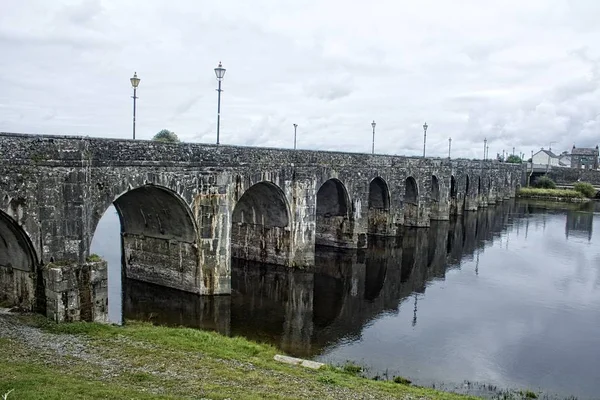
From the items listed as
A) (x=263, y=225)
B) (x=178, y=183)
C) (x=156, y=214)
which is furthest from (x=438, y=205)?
(x=178, y=183)

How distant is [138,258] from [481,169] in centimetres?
5771

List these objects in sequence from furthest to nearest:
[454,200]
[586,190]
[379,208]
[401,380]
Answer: [586,190] → [454,200] → [379,208] → [401,380]

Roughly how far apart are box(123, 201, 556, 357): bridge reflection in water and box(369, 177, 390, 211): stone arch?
10.0 feet

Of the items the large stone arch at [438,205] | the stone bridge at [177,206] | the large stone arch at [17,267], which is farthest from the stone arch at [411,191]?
the large stone arch at [17,267]

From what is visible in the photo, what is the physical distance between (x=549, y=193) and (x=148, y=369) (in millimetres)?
93629

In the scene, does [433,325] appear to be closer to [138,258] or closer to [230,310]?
[230,310]

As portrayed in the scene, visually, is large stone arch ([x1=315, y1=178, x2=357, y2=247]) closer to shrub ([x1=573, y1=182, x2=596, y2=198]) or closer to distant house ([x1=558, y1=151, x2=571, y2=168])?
shrub ([x1=573, y1=182, x2=596, y2=198])

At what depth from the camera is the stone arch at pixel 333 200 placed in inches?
1572

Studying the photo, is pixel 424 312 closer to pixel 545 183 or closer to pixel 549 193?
pixel 549 193

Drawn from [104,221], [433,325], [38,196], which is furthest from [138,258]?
[104,221]

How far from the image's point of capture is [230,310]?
25609 millimetres

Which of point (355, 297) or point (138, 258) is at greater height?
point (138, 258)

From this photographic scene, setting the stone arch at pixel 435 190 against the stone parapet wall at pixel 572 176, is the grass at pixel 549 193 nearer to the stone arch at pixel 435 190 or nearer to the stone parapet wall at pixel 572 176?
the stone parapet wall at pixel 572 176

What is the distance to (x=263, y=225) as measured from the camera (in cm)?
3419
